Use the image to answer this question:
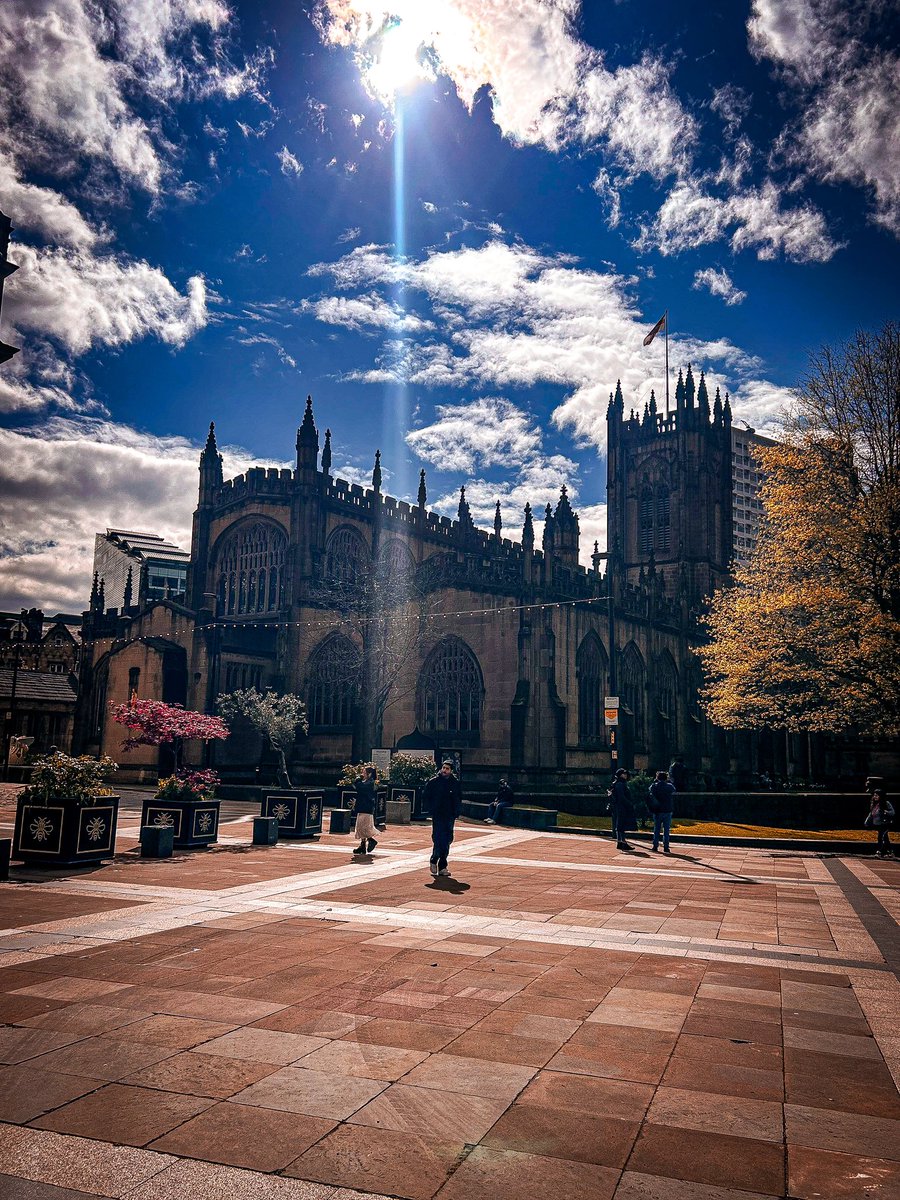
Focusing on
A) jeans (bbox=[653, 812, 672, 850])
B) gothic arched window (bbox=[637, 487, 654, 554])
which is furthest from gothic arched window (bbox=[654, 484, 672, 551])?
jeans (bbox=[653, 812, 672, 850])

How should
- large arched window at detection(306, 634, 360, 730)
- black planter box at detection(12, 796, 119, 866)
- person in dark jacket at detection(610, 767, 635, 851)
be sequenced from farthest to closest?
1. large arched window at detection(306, 634, 360, 730)
2. person in dark jacket at detection(610, 767, 635, 851)
3. black planter box at detection(12, 796, 119, 866)

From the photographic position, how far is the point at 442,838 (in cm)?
1446

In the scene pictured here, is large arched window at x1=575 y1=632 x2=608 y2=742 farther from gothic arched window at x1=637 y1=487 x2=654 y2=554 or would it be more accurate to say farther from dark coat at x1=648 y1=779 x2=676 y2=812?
gothic arched window at x1=637 y1=487 x2=654 y2=554

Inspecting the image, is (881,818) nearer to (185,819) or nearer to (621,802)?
(621,802)

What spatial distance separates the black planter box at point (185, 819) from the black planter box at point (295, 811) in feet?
8.54

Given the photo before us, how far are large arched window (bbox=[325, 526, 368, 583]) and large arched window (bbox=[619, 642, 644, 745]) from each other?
14814 millimetres

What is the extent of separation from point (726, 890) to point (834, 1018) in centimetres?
700

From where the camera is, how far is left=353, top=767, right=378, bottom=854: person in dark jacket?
57.1 feet

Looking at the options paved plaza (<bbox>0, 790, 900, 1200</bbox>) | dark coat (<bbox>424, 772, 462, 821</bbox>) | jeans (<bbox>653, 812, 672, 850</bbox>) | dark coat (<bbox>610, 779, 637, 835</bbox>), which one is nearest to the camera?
paved plaza (<bbox>0, 790, 900, 1200</bbox>)

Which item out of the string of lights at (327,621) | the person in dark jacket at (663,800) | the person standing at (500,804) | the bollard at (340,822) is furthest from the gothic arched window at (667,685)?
the person in dark jacket at (663,800)

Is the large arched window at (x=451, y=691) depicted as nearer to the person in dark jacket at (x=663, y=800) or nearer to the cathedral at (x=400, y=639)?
the cathedral at (x=400, y=639)

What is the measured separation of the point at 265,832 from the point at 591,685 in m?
27.4

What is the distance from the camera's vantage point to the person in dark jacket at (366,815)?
57.1 feet

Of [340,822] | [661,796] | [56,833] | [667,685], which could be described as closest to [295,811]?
[340,822]
